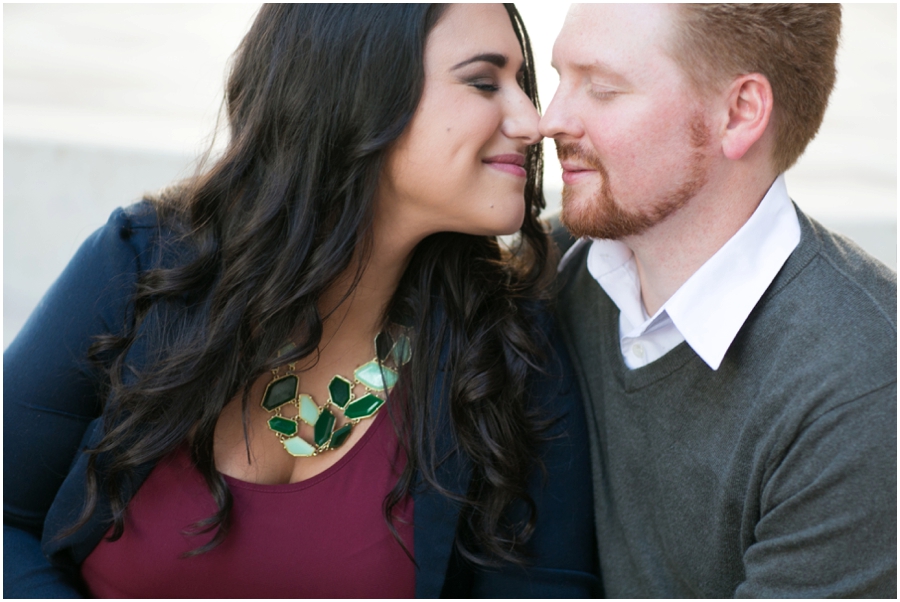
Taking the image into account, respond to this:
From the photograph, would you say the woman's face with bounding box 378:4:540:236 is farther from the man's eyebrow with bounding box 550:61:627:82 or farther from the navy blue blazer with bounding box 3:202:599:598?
the navy blue blazer with bounding box 3:202:599:598

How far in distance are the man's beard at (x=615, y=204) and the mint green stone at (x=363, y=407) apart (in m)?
0.49

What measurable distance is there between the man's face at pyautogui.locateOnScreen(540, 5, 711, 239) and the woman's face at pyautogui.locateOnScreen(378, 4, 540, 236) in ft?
0.27

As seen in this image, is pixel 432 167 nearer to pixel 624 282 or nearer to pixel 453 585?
pixel 624 282

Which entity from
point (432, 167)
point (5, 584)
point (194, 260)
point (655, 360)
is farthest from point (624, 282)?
point (5, 584)

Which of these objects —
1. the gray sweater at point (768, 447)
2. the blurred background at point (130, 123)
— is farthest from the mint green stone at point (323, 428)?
the blurred background at point (130, 123)

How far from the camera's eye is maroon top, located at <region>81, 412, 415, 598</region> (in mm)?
1400

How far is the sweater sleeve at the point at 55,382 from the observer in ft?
4.58

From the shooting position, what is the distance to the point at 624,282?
1496mm

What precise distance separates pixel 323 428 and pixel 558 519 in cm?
48

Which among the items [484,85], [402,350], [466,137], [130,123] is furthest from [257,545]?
[130,123]

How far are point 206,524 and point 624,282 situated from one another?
86 centimetres

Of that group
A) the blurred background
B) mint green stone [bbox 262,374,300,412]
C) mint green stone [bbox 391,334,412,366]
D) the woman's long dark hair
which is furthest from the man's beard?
the blurred background

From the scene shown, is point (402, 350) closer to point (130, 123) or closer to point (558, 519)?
point (558, 519)

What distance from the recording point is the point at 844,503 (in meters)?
1.13
